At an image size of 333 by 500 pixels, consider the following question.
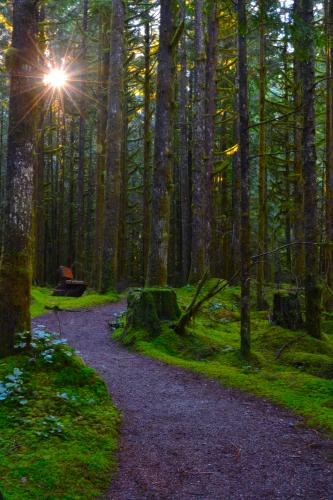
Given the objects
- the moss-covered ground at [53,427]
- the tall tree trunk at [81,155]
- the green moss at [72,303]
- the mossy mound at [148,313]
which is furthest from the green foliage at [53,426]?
the tall tree trunk at [81,155]

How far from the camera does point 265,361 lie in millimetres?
8852

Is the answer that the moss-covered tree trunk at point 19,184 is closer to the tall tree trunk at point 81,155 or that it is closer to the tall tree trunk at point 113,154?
the tall tree trunk at point 113,154

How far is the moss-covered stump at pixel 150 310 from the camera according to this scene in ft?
33.4

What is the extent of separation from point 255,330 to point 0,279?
7.87m

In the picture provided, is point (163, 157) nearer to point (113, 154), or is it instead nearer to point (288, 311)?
point (113, 154)

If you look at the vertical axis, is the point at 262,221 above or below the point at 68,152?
below

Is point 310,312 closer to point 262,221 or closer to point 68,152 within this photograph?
point 262,221

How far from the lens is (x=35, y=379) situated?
562 centimetres

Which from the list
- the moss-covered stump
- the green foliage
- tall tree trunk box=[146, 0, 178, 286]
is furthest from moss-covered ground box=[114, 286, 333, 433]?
the green foliage

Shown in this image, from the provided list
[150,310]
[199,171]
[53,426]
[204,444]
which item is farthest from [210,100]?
[53,426]

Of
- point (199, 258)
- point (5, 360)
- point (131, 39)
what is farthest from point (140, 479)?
point (131, 39)

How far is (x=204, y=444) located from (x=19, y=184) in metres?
3.98

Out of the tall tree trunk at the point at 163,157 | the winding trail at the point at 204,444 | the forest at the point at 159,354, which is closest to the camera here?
the winding trail at the point at 204,444

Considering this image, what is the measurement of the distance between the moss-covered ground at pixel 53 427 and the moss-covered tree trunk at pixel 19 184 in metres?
0.48
